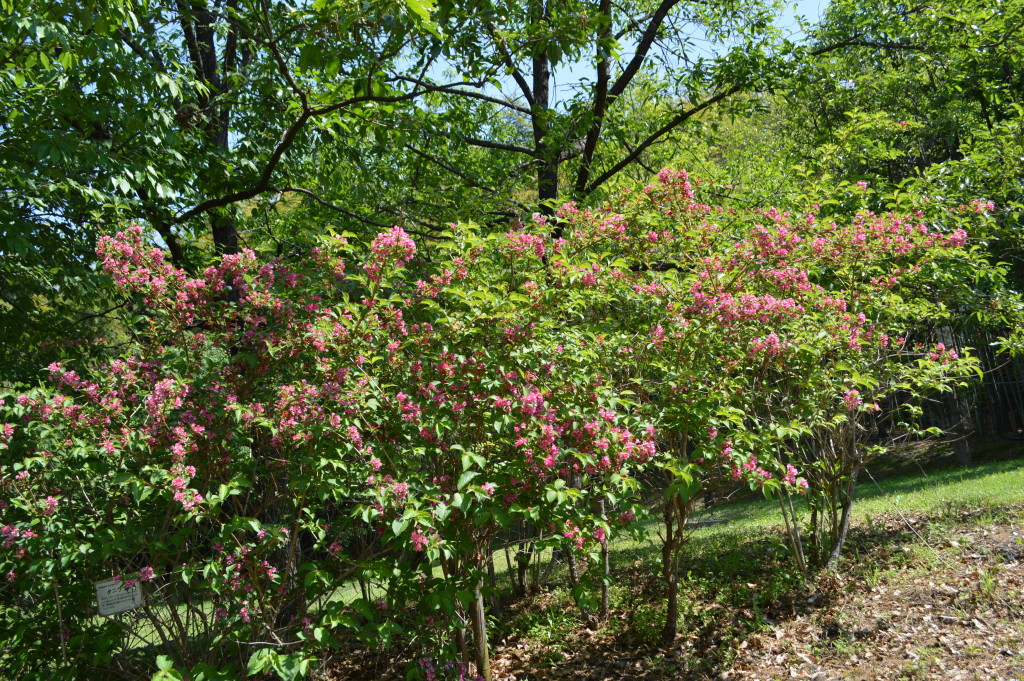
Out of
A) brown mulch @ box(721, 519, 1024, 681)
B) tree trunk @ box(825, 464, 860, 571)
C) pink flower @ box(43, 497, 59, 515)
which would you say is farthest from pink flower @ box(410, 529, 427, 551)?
tree trunk @ box(825, 464, 860, 571)

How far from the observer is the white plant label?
3.21 m

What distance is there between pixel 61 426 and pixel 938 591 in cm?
542

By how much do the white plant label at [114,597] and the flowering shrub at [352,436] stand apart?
0.09 meters

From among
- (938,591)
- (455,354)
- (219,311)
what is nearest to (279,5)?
(219,311)

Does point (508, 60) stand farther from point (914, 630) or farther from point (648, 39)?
point (914, 630)

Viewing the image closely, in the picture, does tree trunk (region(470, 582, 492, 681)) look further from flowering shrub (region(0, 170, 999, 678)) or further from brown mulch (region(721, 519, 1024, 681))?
brown mulch (region(721, 519, 1024, 681))

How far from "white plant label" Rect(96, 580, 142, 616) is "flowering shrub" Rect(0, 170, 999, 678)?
9 centimetres

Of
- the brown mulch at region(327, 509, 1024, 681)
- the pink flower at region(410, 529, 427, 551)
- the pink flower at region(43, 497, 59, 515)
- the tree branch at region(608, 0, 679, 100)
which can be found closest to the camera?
the pink flower at region(410, 529, 427, 551)

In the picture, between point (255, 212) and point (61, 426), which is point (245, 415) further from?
point (255, 212)

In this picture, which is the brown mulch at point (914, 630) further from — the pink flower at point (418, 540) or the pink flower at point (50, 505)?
the pink flower at point (50, 505)

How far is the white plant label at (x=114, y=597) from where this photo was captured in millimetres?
3207

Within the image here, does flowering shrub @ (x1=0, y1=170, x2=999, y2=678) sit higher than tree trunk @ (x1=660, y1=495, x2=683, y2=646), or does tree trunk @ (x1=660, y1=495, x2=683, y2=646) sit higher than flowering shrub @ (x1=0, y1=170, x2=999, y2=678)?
flowering shrub @ (x1=0, y1=170, x2=999, y2=678)

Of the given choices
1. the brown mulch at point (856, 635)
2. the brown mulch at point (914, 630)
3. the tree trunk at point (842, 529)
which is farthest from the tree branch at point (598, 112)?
the brown mulch at point (914, 630)

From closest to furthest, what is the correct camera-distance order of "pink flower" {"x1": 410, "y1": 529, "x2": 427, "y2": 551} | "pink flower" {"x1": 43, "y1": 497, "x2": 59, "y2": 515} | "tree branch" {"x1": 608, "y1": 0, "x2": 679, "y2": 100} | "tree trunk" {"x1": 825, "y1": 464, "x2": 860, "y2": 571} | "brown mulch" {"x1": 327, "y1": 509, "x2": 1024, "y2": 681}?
"pink flower" {"x1": 410, "y1": 529, "x2": 427, "y2": 551} → "pink flower" {"x1": 43, "y1": 497, "x2": 59, "y2": 515} → "brown mulch" {"x1": 327, "y1": 509, "x2": 1024, "y2": 681} → "tree trunk" {"x1": 825, "y1": 464, "x2": 860, "y2": 571} → "tree branch" {"x1": 608, "y1": 0, "x2": 679, "y2": 100}
